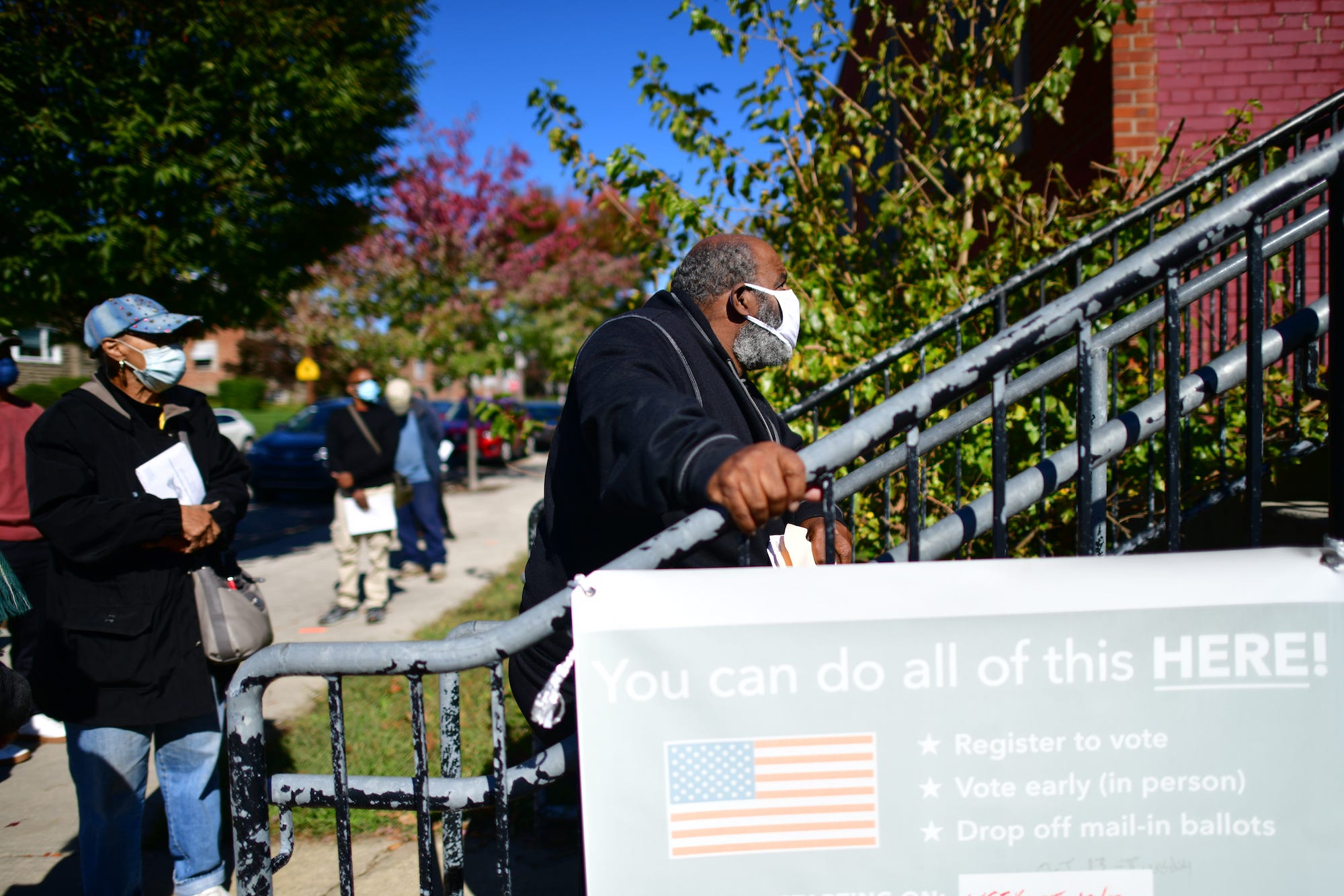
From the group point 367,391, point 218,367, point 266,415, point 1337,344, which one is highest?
point 218,367

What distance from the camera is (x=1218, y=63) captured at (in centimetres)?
518

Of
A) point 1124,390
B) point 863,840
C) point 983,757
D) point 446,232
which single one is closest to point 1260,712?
point 983,757

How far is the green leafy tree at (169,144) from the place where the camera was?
6.32m

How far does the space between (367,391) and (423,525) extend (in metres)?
1.59

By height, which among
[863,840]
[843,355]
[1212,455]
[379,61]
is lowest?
[863,840]

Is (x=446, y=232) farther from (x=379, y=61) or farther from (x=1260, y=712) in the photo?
(x=1260, y=712)

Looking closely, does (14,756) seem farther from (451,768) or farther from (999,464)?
(999,464)

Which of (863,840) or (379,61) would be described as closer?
(863,840)

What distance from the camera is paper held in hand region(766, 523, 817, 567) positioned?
2047mm

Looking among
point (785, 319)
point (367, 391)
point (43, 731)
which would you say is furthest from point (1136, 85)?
point (43, 731)

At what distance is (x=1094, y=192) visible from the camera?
4316 millimetres

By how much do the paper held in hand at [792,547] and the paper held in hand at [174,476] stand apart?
2.07 meters

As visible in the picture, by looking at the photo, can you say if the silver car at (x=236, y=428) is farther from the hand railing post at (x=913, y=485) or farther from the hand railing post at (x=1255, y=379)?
the hand railing post at (x=1255, y=379)

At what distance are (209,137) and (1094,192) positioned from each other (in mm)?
6855
